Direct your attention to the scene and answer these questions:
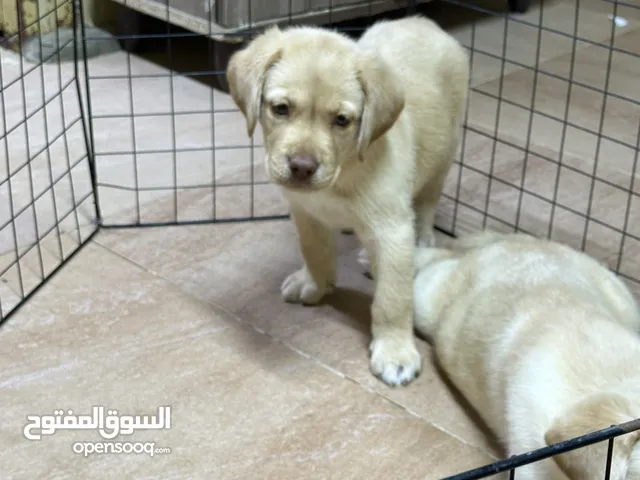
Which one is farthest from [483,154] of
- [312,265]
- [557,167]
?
[312,265]

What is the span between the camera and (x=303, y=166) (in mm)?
2348

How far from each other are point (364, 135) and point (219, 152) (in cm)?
162

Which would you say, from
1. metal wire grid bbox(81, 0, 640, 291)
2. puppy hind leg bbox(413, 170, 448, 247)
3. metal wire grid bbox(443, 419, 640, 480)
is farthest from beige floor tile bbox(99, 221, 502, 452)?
metal wire grid bbox(443, 419, 640, 480)

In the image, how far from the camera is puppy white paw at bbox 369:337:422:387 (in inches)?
104

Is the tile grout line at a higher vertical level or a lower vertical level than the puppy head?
lower

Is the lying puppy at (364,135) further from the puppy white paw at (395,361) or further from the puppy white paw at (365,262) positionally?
the puppy white paw at (365,262)

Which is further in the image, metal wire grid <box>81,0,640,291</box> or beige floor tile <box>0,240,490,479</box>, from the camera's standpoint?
metal wire grid <box>81,0,640,291</box>

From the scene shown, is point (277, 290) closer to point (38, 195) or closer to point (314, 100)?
point (314, 100)

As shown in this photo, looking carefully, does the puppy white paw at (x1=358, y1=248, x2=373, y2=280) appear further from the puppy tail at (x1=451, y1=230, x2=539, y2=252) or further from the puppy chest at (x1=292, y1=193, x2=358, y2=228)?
the puppy chest at (x1=292, y1=193, x2=358, y2=228)

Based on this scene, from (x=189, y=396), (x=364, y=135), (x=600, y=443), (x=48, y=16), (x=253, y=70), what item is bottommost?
(x=189, y=396)

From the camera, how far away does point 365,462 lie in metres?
2.37

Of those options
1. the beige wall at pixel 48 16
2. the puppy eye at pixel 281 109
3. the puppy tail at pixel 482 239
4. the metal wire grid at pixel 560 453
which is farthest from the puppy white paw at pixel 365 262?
the beige wall at pixel 48 16

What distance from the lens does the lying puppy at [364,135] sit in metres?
2.39

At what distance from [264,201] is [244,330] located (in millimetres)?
837
